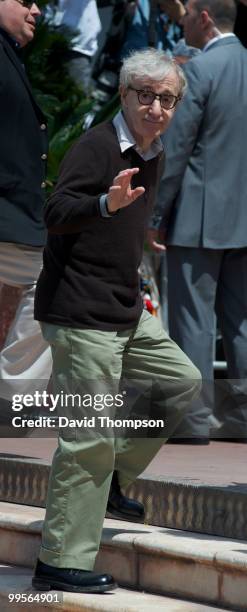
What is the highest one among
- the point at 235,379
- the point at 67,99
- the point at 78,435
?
the point at 78,435

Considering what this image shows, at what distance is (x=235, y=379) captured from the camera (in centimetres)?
586

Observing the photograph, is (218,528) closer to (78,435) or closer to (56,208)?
(78,435)

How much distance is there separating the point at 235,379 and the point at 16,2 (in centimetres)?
179

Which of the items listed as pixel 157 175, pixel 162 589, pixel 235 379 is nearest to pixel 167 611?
pixel 162 589

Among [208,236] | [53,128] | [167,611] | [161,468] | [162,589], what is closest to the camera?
[167,611]

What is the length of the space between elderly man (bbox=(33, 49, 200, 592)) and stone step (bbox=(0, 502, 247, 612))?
17 cm

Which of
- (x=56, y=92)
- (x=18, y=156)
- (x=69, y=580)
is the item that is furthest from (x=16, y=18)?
(x=69, y=580)

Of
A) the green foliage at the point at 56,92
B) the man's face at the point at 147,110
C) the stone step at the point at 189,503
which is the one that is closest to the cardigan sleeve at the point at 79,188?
the man's face at the point at 147,110

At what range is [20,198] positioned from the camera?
17.2 ft

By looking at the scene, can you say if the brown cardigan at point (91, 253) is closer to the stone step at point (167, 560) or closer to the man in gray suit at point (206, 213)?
the stone step at point (167, 560)

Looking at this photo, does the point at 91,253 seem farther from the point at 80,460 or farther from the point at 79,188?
the point at 80,460

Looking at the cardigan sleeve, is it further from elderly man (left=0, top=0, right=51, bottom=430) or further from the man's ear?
the man's ear

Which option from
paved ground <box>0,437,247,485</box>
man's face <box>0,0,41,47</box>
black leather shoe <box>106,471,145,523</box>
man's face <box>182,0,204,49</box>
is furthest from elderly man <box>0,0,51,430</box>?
black leather shoe <box>106,471,145,523</box>

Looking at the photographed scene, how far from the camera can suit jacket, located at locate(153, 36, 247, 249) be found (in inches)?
225
